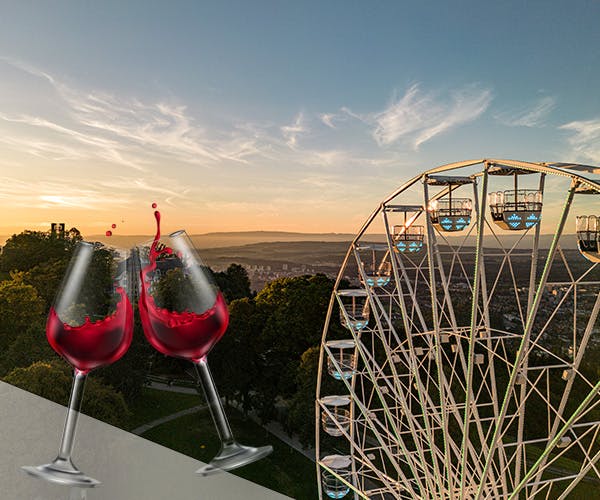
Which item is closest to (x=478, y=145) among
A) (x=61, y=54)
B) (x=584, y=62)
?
(x=584, y=62)

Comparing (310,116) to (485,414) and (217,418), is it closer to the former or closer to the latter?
(485,414)

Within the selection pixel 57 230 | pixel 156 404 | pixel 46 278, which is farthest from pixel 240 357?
pixel 57 230

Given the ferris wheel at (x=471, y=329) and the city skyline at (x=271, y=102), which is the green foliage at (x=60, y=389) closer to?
the city skyline at (x=271, y=102)

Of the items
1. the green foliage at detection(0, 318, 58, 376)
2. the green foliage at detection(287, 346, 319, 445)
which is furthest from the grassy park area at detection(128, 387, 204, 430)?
the green foliage at detection(0, 318, 58, 376)

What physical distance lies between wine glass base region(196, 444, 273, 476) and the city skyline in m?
5.59

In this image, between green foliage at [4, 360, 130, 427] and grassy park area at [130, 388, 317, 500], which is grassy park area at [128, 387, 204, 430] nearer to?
grassy park area at [130, 388, 317, 500]

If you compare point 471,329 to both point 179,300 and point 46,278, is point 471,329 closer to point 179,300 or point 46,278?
point 179,300

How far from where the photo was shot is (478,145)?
1221 centimetres

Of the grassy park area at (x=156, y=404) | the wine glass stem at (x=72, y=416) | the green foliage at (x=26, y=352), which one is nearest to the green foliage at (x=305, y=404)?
the grassy park area at (x=156, y=404)

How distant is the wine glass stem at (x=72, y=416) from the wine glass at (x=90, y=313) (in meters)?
0.04

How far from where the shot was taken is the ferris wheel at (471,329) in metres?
3.75

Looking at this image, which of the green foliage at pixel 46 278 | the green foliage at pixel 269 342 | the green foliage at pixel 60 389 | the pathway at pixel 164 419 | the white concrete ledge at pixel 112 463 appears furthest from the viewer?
the green foliage at pixel 269 342

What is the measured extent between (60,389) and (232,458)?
8598mm

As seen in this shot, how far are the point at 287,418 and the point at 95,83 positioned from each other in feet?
28.8
